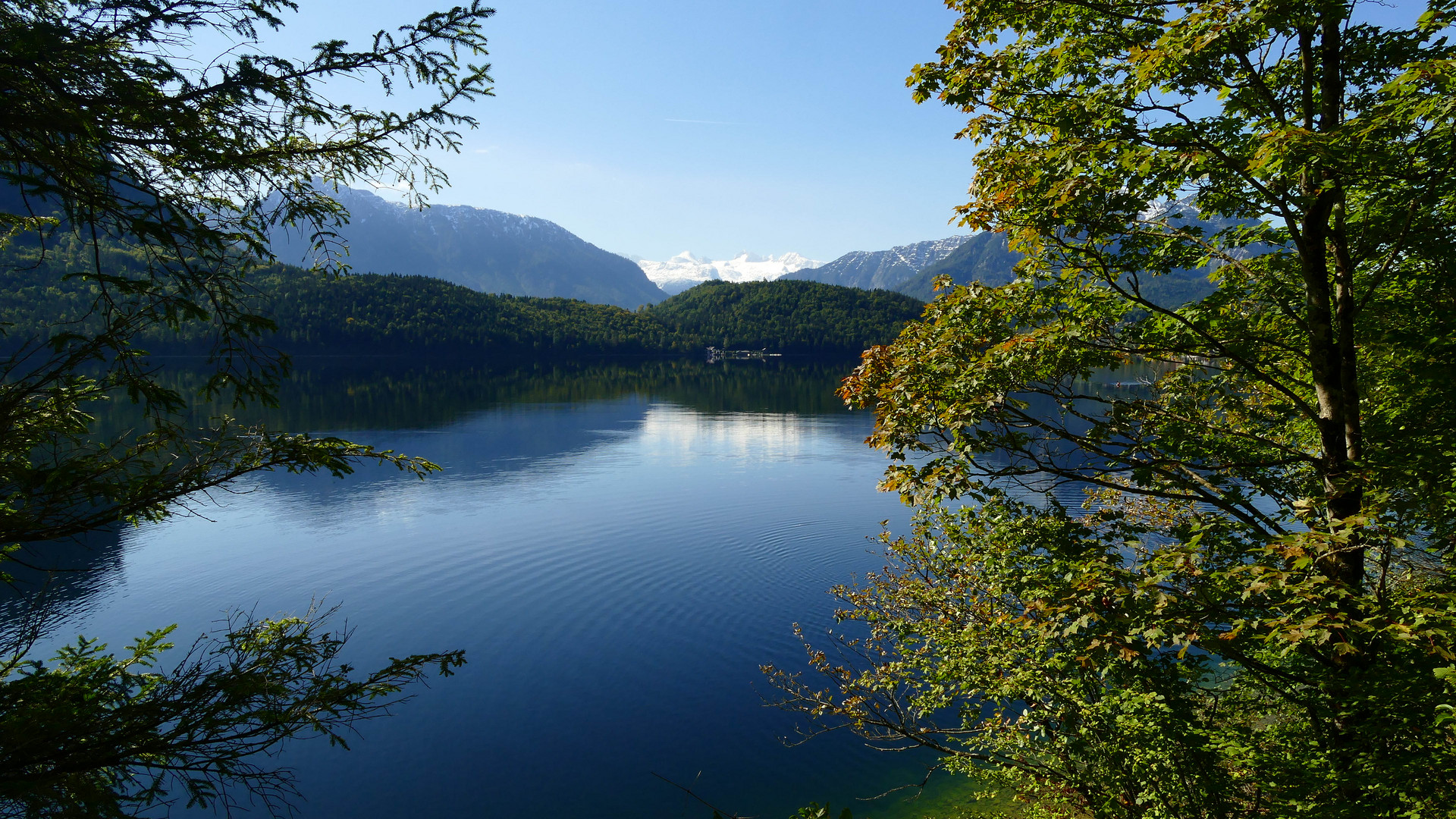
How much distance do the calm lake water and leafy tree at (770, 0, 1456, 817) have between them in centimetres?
803

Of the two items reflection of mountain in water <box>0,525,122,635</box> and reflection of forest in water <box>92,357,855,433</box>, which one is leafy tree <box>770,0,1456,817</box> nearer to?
reflection of mountain in water <box>0,525,122,635</box>

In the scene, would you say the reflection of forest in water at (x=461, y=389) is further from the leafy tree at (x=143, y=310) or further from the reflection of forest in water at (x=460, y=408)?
the leafy tree at (x=143, y=310)

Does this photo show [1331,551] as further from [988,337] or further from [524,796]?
[524,796]

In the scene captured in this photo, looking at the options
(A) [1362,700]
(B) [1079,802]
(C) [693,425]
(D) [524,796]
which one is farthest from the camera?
(C) [693,425]

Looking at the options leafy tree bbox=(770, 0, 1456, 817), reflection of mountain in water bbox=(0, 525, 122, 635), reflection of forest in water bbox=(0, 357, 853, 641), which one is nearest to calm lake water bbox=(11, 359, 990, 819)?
reflection of mountain in water bbox=(0, 525, 122, 635)

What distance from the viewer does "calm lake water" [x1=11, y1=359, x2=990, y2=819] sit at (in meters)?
15.9

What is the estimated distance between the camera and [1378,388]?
29.4 ft

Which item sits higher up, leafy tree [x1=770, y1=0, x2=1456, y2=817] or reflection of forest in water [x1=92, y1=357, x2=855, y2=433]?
leafy tree [x1=770, y1=0, x2=1456, y2=817]

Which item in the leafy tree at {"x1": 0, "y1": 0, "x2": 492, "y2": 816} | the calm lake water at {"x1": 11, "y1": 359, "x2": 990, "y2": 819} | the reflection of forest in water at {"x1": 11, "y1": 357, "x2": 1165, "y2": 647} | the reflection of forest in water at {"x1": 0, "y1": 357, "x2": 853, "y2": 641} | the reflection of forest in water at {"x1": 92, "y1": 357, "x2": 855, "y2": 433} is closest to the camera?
the leafy tree at {"x1": 0, "y1": 0, "x2": 492, "y2": 816}

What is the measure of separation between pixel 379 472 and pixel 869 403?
46.4m

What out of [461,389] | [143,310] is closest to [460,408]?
[461,389]

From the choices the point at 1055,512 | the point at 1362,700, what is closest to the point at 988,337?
the point at 1055,512

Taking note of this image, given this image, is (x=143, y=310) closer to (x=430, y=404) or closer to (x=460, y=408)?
(x=460, y=408)

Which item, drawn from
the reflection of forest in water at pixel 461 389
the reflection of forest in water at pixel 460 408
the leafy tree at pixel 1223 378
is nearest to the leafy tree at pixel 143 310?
the reflection of forest in water at pixel 460 408
